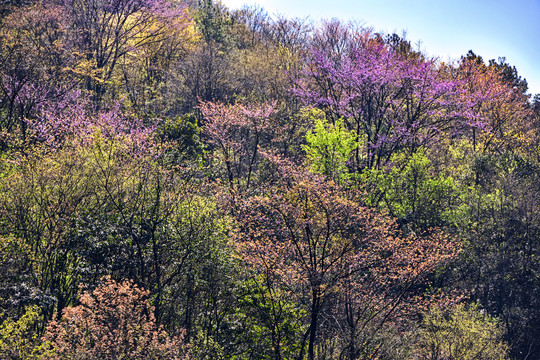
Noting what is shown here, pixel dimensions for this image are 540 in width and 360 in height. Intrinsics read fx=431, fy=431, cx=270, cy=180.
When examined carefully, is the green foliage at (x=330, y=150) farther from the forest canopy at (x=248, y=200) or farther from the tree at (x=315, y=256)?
the tree at (x=315, y=256)

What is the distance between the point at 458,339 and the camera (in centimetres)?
2406

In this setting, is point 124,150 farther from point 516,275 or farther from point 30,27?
point 516,275

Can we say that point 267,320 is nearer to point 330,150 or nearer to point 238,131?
point 330,150

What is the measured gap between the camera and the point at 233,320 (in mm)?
19922

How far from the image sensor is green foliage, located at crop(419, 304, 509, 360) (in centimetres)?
2384

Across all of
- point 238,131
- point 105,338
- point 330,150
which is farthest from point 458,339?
point 238,131

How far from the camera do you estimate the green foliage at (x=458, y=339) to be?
939 inches

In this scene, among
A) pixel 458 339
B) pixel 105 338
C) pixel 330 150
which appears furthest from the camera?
pixel 330 150

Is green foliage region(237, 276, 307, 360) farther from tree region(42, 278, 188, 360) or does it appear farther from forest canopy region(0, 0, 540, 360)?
tree region(42, 278, 188, 360)

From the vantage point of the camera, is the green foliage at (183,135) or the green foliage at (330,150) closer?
the green foliage at (330,150)

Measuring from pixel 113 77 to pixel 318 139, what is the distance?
2336cm

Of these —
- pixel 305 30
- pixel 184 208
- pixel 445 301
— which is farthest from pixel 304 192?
pixel 305 30

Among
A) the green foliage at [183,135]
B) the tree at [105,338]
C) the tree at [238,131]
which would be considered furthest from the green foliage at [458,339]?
the green foliage at [183,135]

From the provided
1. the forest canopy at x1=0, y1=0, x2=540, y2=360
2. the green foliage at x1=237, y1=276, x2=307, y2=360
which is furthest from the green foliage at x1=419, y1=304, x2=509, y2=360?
the green foliage at x1=237, y1=276, x2=307, y2=360
